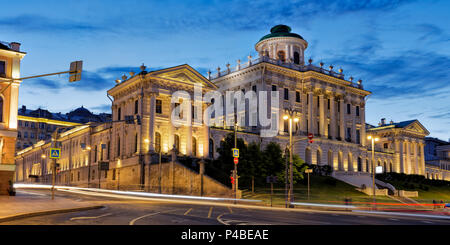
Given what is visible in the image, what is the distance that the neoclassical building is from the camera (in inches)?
2377

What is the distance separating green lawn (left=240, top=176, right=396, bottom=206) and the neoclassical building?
5.44 m

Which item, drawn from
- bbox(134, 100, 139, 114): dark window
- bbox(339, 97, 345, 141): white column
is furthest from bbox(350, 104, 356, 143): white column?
bbox(134, 100, 139, 114): dark window

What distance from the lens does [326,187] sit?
213 feet

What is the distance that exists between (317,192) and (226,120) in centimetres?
2531

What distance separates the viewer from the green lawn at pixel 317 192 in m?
47.8

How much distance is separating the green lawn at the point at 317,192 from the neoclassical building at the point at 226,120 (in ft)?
17.9

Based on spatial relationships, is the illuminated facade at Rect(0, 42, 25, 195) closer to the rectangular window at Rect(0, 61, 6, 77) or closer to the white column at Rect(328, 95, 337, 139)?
the rectangular window at Rect(0, 61, 6, 77)

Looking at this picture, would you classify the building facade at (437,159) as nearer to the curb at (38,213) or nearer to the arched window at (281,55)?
the arched window at (281,55)
